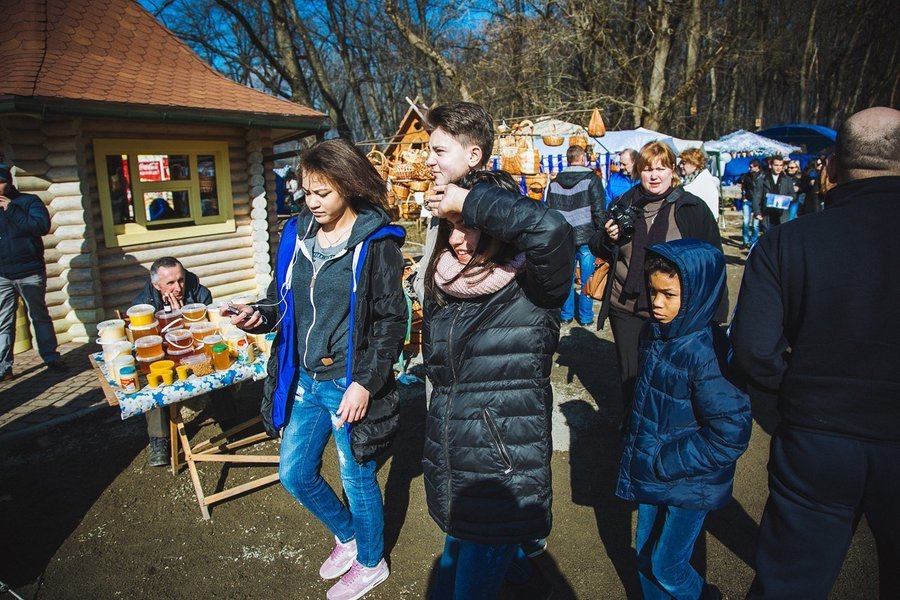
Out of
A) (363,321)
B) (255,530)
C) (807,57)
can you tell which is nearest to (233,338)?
(255,530)

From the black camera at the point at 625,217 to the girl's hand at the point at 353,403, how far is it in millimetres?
2018

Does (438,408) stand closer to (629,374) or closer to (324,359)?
(324,359)

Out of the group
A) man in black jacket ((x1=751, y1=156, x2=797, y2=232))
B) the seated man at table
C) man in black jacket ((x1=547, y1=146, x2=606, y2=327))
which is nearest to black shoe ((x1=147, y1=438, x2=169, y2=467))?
the seated man at table

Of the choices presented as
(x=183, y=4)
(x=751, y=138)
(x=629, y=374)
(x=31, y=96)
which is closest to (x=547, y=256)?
(x=629, y=374)

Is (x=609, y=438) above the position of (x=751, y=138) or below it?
below

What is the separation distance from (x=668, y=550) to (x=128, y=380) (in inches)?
111

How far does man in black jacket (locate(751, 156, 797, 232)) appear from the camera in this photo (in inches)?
460

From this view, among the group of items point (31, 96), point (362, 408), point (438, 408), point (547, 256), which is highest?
point (31, 96)

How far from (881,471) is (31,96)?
7.96 metres

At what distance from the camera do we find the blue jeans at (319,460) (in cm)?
267

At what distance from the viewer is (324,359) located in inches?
104

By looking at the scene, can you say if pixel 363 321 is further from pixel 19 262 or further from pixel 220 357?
pixel 19 262

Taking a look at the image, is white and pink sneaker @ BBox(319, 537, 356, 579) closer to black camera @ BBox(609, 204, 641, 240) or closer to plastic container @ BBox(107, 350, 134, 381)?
plastic container @ BBox(107, 350, 134, 381)

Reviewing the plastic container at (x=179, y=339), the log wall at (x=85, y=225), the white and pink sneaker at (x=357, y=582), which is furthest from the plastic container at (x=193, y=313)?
the log wall at (x=85, y=225)
